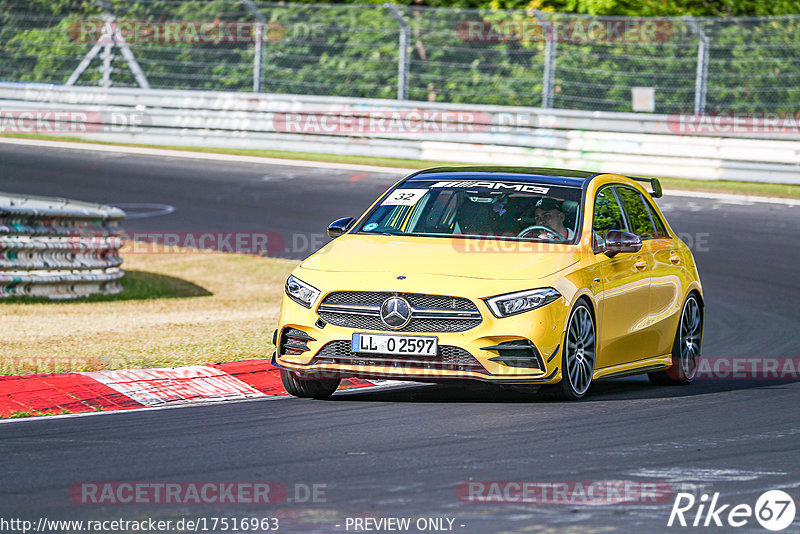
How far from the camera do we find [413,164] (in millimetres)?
26797

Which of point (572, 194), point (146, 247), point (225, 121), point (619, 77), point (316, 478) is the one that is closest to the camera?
point (316, 478)

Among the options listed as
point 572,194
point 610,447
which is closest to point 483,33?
point 572,194

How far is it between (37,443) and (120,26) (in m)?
21.8

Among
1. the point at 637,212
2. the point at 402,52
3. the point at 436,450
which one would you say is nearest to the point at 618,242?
the point at 637,212

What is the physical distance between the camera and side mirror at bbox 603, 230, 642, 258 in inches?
387

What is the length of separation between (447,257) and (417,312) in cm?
59

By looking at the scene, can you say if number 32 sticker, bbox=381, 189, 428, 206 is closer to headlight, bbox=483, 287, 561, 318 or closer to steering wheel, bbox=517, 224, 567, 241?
steering wheel, bbox=517, 224, 567, 241

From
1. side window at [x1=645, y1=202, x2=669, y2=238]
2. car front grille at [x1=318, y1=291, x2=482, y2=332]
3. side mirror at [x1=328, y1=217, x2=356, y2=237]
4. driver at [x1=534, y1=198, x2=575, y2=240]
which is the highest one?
driver at [x1=534, y1=198, x2=575, y2=240]

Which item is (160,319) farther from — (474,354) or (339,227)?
(474,354)

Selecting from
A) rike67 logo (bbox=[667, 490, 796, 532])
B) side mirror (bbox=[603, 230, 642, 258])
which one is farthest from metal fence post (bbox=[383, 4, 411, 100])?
rike67 logo (bbox=[667, 490, 796, 532])

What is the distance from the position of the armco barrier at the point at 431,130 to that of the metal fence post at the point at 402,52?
0.48 metres

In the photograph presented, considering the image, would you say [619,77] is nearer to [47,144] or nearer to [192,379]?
[47,144]

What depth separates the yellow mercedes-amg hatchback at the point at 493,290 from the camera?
8.76 metres

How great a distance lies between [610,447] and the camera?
7648 millimetres
